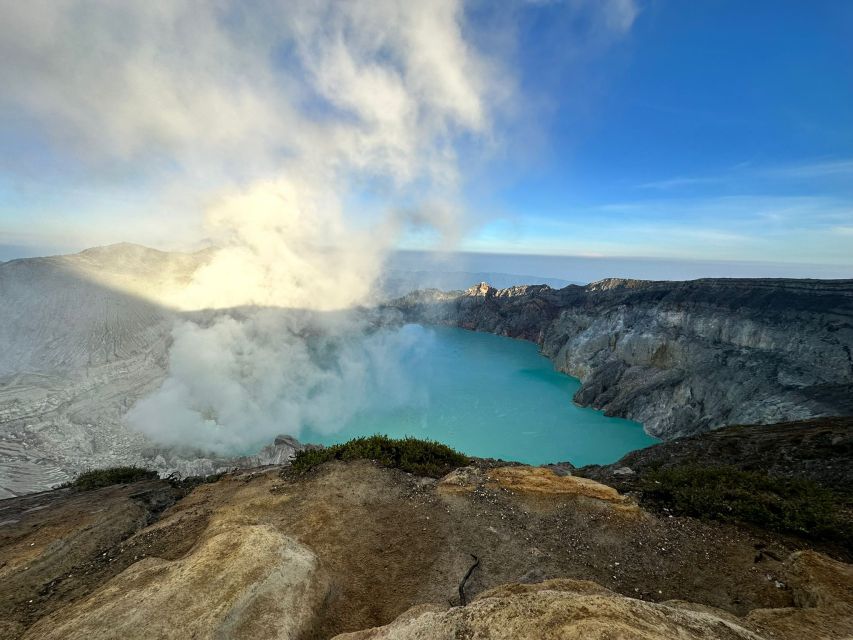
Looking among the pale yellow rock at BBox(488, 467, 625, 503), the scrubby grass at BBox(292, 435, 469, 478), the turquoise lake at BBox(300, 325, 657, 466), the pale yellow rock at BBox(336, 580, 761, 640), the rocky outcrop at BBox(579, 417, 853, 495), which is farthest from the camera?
the turquoise lake at BBox(300, 325, 657, 466)

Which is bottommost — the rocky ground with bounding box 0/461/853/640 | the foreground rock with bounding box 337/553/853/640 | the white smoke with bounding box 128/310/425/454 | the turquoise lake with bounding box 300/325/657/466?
the turquoise lake with bounding box 300/325/657/466

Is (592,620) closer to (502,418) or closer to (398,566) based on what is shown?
(398,566)

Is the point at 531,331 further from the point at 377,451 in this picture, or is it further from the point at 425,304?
the point at 377,451

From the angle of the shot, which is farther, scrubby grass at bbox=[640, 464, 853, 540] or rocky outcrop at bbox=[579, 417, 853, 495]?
rocky outcrop at bbox=[579, 417, 853, 495]

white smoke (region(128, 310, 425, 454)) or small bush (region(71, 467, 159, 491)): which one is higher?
small bush (region(71, 467, 159, 491))

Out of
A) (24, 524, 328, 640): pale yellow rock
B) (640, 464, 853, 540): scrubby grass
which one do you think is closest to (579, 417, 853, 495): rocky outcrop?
(640, 464, 853, 540): scrubby grass

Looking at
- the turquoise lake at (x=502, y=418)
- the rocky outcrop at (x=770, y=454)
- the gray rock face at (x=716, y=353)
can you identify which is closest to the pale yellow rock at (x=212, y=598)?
the rocky outcrop at (x=770, y=454)

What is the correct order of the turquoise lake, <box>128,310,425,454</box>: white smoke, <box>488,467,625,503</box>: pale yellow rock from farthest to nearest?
<box>128,310,425,454</box>: white smoke, the turquoise lake, <box>488,467,625,503</box>: pale yellow rock

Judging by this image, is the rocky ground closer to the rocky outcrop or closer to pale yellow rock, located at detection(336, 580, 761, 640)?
pale yellow rock, located at detection(336, 580, 761, 640)
